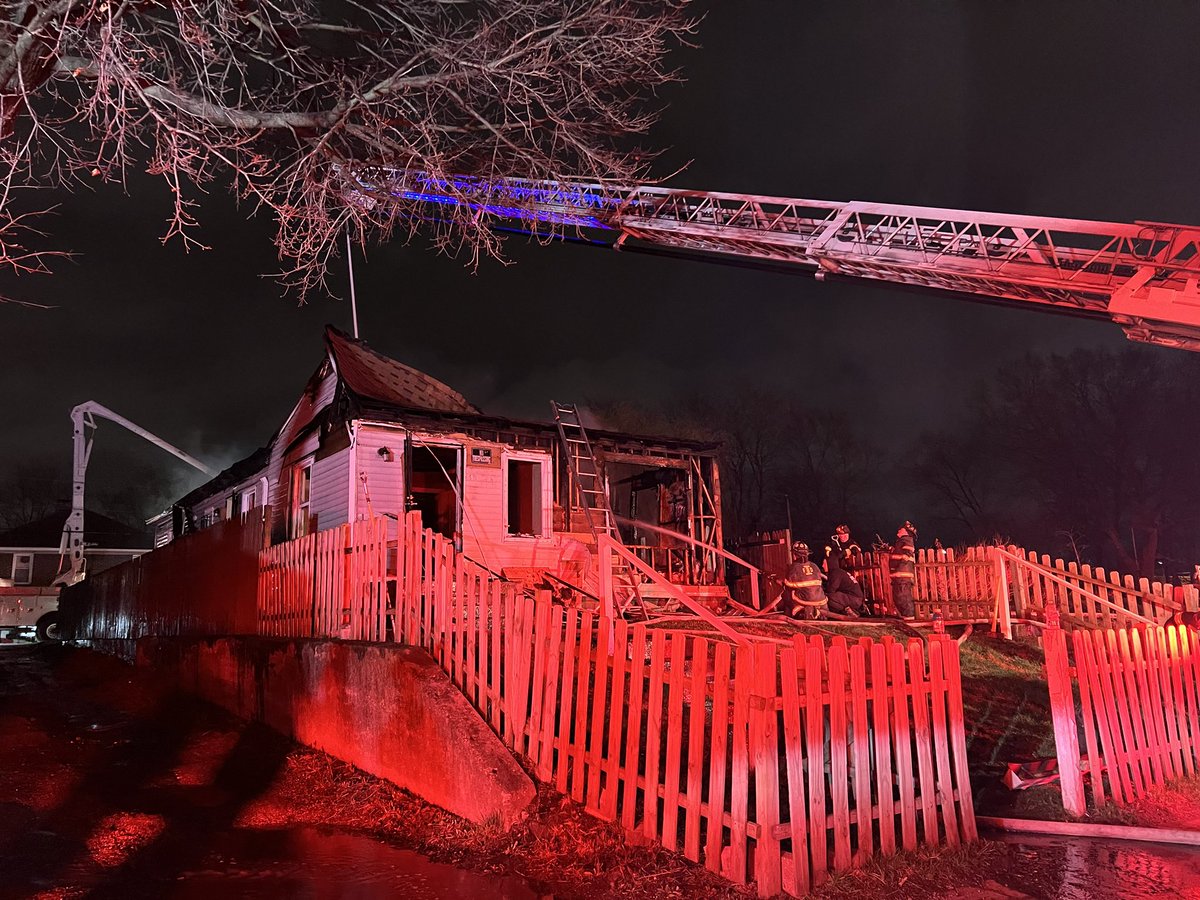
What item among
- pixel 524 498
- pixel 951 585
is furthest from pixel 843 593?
pixel 524 498

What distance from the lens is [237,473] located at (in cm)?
2039

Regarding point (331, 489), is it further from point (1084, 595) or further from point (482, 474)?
point (1084, 595)

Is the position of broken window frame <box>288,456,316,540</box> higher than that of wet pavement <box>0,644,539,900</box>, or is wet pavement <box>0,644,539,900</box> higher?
broken window frame <box>288,456,316,540</box>

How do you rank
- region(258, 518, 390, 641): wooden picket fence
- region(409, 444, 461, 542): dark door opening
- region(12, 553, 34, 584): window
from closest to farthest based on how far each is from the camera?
region(258, 518, 390, 641): wooden picket fence, region(409, 444, 461, 542): dark door opening, region(12, 553, 34, 584): window

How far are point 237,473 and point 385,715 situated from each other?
16.0 meters

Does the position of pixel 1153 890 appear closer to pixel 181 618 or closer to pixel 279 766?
pixel 279 766

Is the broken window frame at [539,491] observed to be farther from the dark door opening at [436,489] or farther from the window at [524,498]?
the dark door opening at [436,489]

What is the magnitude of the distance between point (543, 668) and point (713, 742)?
1.41 m

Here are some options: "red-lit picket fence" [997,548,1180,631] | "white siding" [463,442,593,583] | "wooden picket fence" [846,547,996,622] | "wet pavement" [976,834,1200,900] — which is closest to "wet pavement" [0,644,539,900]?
"wet pavement" [976,834,1200,900]

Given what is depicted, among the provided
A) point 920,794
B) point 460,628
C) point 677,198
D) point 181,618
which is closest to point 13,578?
point 181,618

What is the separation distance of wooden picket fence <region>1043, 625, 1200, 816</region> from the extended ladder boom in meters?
6.38

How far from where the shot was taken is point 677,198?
15.0 metres

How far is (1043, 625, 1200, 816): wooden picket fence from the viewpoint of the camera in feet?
19.3

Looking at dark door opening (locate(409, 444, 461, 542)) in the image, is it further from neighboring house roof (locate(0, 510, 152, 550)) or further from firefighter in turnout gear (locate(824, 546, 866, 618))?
neighboring house roof (locate(0, 510, 152, 550))
